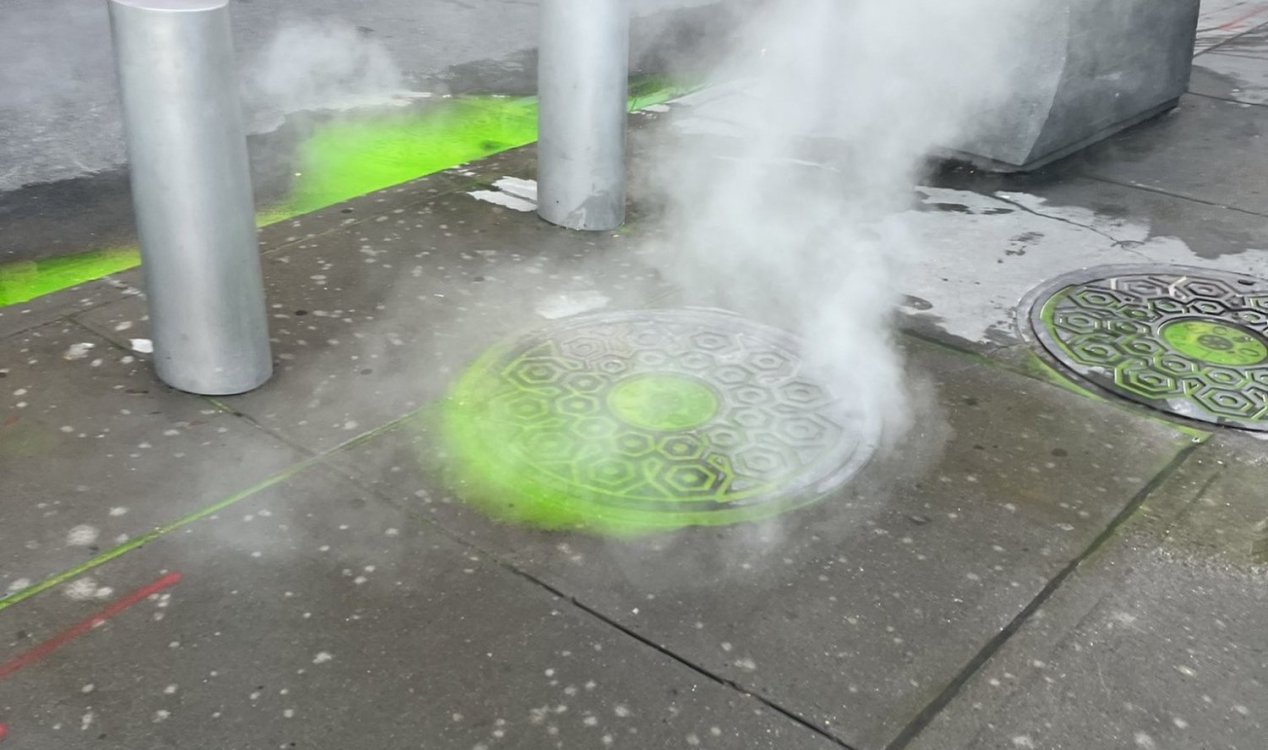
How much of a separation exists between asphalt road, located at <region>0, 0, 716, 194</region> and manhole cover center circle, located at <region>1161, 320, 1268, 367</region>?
14.2ft

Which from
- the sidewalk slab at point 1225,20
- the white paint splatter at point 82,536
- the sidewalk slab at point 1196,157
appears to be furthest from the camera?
the sidewalk slab at point 1225,20

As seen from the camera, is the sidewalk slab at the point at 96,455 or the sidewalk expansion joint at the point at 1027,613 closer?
the sidewalk expansion joint at the point at 1027,613

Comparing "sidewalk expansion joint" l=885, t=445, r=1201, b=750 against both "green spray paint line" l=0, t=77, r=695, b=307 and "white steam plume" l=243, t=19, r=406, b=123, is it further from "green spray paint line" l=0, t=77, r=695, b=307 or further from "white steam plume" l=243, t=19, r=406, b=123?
"white steam plume" l=243, t=19, r=406, b=123

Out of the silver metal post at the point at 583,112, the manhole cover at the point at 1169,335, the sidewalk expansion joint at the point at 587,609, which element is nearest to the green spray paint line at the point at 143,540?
the sidewalk expansion joint at the point at 587,609

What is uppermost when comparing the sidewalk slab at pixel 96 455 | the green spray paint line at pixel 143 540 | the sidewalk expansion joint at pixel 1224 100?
the sidewalk expansion joint at pixel 1224 100

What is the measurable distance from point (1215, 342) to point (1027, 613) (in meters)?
1.65

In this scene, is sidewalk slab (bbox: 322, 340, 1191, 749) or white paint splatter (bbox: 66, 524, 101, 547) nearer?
sidewalk slab (bbox: 322, 340, 1191, 749)

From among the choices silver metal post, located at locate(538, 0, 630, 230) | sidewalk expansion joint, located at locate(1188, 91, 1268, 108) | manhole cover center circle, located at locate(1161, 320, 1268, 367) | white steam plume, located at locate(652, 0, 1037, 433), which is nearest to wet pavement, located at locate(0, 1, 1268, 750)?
white steam plume, located at locate(652, 0, 1037, 433)

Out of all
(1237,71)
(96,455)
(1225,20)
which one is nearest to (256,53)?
(96,455)

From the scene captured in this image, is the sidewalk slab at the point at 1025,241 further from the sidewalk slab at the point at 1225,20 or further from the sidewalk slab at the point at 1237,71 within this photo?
the sidewalk slab at the point at 1225,20

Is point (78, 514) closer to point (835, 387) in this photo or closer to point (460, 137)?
point (835, 387)

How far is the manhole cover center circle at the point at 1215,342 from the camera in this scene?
3.70 metres

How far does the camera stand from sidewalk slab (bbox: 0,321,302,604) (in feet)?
9.11

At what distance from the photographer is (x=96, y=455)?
3074 millimetres
